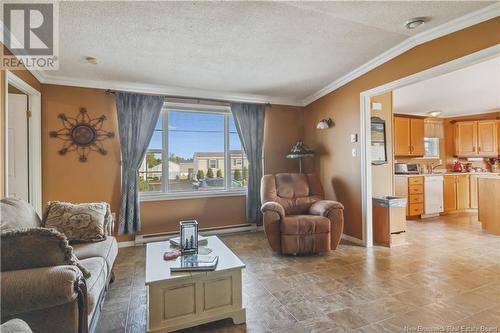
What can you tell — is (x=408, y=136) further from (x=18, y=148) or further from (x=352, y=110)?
(x=18, y=148)

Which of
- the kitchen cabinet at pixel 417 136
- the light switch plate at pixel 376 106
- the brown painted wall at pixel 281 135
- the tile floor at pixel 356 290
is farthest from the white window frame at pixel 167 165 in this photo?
the kitchen cabinet at pixel 417 136

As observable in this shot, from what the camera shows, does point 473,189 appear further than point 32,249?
Yes

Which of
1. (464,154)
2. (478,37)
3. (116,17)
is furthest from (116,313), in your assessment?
(464,154)

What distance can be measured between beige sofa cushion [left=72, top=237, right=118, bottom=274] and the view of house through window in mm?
1659

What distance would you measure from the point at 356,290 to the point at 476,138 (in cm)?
593

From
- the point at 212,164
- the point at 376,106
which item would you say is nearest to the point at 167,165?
the point at 212,164

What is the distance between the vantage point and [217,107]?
4.23 metres

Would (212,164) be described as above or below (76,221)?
above

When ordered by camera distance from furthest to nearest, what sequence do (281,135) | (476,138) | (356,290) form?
(476,138) → (281,135) → (356,290)

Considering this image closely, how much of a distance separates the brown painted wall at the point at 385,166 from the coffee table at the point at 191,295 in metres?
2.78

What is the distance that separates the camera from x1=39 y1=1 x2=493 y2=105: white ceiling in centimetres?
202

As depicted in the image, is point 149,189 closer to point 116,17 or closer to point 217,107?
point 217,107

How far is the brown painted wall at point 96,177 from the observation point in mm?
3322

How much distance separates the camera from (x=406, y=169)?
212 inches
